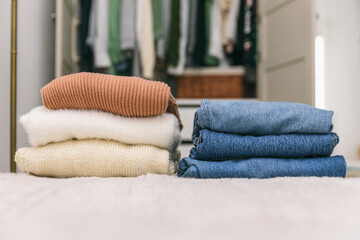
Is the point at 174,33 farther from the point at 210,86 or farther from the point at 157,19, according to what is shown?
the point at 210,86

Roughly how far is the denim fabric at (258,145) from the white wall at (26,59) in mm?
1140

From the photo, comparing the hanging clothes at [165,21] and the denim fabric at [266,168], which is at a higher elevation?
the hanging clothes at [165,21]

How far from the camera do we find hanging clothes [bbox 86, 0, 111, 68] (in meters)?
1.65

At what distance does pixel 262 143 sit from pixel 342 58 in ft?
7.55

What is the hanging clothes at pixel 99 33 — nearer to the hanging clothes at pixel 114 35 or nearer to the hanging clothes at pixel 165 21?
the hanging clothes at pixel 114 35

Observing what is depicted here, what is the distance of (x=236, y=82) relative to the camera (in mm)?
1734

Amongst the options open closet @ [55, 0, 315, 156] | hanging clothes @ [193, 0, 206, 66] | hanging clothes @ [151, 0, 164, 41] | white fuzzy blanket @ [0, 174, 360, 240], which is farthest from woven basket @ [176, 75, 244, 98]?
white fuzzy blanket @ [0, 174, 360, 240]

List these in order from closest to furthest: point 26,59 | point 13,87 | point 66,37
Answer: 1. point 13,87
2. point 26,59
3. point 66,37

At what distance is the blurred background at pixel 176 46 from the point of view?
1.50 meters

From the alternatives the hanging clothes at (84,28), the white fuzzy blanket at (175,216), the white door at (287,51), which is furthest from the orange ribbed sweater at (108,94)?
the hanging clothes at (84,28)

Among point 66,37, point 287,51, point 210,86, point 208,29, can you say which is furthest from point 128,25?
point 287,51

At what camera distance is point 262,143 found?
21.5 inches

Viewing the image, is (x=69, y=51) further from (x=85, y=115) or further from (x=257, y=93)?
(x=85, y=115)

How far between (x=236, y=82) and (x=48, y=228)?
1.54 metres
